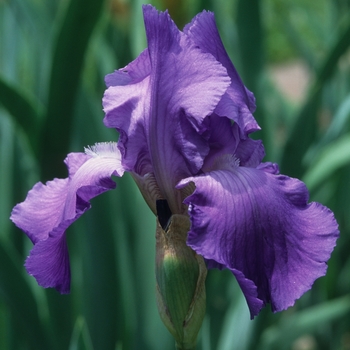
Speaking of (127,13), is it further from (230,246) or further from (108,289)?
(230,246)

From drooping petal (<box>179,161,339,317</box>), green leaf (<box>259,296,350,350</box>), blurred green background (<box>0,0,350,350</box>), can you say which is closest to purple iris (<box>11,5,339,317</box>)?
drooping petal (<box>179,161,339,317</box>)

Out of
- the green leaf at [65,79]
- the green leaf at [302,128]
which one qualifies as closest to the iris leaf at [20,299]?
the green leaf at [65,79]

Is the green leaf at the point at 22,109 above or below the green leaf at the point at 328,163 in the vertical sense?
above

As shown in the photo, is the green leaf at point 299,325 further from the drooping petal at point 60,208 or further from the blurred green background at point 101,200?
the drooping petal at point 60,208

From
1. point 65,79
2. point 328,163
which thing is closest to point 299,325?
point 328,163

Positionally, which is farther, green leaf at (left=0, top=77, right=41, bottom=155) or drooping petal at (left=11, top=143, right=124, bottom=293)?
green leaf at (left=0, top=77, right=41, bottom=155)

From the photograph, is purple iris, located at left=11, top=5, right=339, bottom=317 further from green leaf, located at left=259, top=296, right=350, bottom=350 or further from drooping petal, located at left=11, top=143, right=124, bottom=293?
green leaf, located at left=259, top=296, right=350, bottom=350

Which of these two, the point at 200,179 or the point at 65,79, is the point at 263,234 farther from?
the point at 65,79
